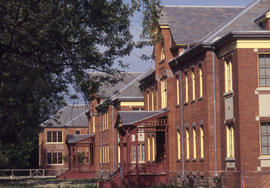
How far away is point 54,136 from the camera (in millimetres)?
90625

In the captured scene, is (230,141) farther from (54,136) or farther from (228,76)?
(54,136)

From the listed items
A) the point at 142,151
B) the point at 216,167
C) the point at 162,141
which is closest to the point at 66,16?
the point at 216,167

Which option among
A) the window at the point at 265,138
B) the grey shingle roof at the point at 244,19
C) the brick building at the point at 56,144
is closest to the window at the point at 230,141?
the window at the point at 265,138

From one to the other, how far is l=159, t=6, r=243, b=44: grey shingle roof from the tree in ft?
50.3

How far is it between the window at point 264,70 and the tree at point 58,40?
311 inches

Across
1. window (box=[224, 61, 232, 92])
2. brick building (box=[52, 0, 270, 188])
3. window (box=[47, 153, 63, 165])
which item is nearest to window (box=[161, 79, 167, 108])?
brick building (box=[52, 0, 270, 188])

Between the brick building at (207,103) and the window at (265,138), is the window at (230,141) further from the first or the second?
the window at (265,138)

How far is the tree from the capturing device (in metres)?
21.8

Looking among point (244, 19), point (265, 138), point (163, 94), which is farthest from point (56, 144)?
point (265, 138)

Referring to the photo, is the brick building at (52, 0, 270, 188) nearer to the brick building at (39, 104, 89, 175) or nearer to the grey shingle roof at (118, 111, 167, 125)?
the grey shingle roof at (118, 111, 167, 125)

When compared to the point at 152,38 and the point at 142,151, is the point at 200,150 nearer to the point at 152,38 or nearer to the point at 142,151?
the point at 152,38

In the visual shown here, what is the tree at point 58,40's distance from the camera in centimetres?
2183

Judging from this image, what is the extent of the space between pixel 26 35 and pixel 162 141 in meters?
24.7

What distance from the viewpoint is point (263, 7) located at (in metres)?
36.6
